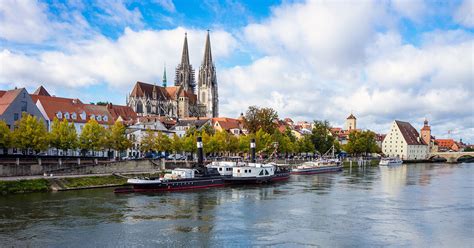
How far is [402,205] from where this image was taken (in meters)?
47.6

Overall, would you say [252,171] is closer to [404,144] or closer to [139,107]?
[139,107]

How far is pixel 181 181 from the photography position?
5812cm

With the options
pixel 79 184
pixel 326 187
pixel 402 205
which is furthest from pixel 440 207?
pixel 79 184

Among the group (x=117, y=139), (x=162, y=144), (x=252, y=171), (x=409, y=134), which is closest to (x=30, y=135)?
(x=117, y=139)

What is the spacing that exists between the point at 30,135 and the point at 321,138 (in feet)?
287

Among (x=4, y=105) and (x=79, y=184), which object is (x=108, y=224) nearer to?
(x=79, y=184)

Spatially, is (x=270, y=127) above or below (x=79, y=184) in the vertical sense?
above

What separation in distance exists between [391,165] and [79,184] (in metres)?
106

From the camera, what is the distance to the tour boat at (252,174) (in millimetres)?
67500

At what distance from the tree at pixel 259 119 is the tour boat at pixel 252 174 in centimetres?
4255

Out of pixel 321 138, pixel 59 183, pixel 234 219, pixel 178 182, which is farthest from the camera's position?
pixel 321 138

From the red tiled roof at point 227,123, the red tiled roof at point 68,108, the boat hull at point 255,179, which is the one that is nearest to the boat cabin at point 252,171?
the boat hull at point 255,179

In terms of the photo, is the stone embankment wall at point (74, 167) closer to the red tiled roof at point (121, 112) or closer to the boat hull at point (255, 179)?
the boat hull at point (255, 179)

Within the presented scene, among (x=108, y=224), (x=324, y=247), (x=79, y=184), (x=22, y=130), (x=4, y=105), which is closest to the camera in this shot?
(x=324, y=247)
